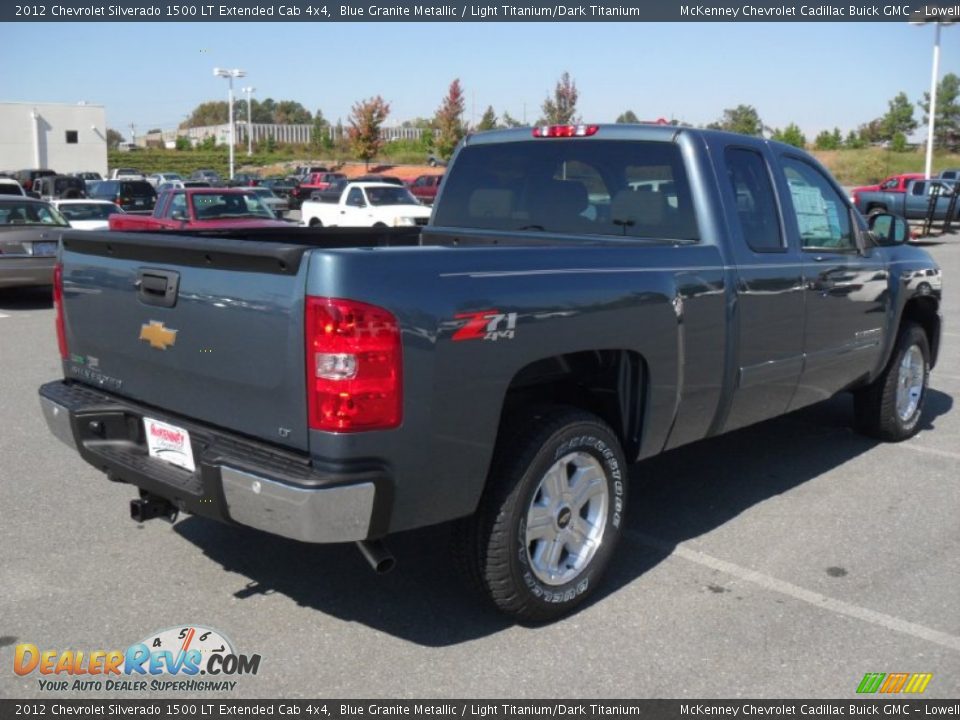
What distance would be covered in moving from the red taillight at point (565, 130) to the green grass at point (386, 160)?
203 ft

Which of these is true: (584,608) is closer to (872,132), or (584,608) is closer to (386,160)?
(386,160)

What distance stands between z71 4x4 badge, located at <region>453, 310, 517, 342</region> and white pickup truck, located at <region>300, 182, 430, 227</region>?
20.5m

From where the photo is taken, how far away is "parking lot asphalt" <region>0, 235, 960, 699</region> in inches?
140

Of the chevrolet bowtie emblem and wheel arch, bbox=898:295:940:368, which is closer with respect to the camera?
the chevrolet bowtie emblem

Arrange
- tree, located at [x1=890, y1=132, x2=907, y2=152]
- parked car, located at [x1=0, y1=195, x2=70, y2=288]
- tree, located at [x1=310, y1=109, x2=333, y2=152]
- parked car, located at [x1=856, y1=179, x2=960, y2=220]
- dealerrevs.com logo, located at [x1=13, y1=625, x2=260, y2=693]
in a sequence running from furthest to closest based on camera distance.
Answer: tree, located at [x1=310, y1=109, x2=333, y2=152], tree, located at [x1=890, y1=132, x2=907, y2=152], parked car, located at [x1=856, y1=179, x2=960, y2=220], parked car, located at [x1=0, y1=195, x2=70, y2=288], dealerrevs.com logo, located at [x1=13, y1=625, x2=260, y2=693]

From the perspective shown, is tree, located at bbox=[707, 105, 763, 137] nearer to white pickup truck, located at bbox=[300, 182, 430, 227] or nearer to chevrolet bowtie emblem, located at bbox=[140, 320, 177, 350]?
white pickup truck, located at bbox=[300, 182, 430, 227]

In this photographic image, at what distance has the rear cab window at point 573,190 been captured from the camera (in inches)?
190

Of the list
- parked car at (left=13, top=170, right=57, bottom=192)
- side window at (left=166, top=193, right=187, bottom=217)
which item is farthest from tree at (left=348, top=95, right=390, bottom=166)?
side window at (left=166, top=193, right=187, bottom=217)

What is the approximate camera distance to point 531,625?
394 centimetres

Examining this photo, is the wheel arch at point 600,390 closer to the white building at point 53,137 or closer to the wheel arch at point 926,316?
the wheel arch at point 926,316

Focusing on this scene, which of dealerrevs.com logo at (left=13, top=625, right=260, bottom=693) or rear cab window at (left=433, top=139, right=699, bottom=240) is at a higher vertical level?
rear cab window at (left=433, top=139, right=699, bottom=240)

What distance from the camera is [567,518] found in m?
4.00

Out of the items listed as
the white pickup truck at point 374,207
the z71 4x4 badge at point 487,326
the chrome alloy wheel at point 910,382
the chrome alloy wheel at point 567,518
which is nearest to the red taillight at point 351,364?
the z71 4x4 badge at point 487,326
